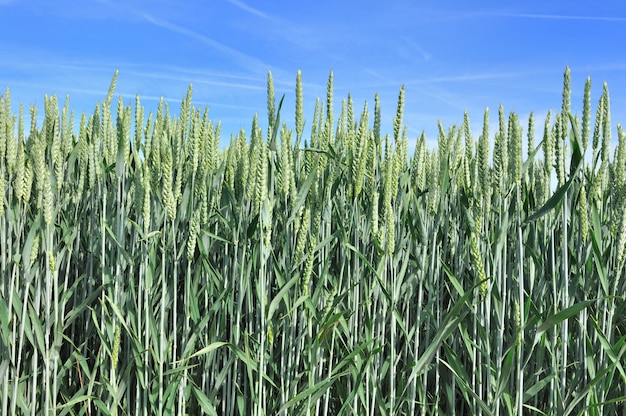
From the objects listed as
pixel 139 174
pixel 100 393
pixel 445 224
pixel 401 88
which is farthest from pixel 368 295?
pixel 100 393

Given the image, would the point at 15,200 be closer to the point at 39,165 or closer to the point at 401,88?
the point at 39,165

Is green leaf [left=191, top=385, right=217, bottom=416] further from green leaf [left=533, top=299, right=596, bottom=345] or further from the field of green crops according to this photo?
green leaf [left=533, top=299, right=596, bottom=345]

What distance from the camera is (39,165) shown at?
160 cm

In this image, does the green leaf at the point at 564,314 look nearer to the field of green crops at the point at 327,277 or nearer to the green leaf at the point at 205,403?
the field of green crops at the point at 327,277

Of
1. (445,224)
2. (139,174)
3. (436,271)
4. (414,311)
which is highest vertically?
(139,174)

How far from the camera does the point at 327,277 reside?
5.60ft

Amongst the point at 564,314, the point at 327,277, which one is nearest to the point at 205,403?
the point at 327,277

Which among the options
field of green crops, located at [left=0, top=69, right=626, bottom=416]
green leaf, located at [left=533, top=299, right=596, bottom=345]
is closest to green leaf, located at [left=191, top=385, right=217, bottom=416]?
field of green crops, located at [left=0, top=69, right=626, bottom=416]

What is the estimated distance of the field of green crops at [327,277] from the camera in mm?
1465

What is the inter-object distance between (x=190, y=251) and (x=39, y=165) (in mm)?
510

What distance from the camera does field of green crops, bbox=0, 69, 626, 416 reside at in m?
1.46

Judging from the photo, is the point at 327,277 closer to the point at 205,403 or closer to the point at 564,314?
the point at 205,403

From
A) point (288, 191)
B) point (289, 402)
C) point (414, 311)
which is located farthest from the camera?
point (414, 311)

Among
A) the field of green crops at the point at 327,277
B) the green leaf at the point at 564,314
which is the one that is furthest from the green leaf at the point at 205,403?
the green leaf at the point at 564,314
